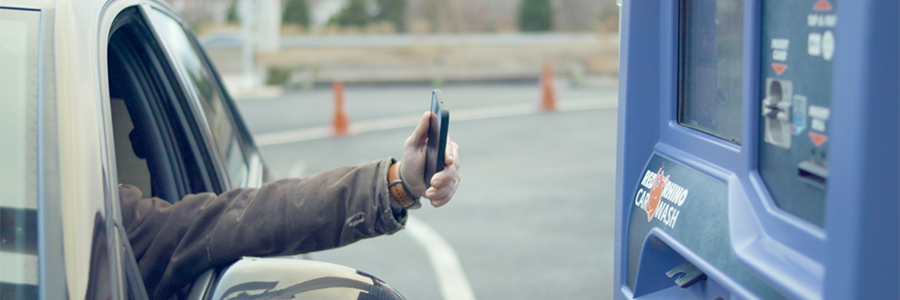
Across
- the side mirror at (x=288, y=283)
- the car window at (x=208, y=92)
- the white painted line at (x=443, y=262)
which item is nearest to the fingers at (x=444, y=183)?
the side mirror at (x=288, y=283)

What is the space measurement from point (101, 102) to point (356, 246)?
4.16 metres

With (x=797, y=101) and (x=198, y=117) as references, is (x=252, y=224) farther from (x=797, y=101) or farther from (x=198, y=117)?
(x=797, y=101)

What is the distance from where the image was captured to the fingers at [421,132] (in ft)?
5.46

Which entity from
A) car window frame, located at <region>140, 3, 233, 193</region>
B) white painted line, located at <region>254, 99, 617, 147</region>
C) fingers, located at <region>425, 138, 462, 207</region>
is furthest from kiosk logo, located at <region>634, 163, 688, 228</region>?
white painted line, located at <region>254, 99, 617, 147</region>

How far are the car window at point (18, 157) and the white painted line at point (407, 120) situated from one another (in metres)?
8.86

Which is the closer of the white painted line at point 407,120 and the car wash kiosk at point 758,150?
the car wash kiosk at point 758,150

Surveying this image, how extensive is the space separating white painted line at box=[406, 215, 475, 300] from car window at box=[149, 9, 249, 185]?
190cm

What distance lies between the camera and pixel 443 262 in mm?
5066

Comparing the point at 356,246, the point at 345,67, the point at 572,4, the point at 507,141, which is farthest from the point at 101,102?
the point at 572,4

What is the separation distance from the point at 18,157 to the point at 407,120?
1115 centimetres

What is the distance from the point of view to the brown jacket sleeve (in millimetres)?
1734

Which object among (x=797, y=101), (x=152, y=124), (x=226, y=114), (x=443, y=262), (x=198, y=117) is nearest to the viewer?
(x=797, y=101)

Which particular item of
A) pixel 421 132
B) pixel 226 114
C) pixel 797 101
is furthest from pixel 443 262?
pixel 797 101

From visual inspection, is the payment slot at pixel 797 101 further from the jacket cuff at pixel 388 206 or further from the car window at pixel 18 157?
the car window at pixel 18 157
